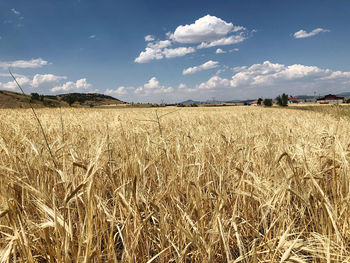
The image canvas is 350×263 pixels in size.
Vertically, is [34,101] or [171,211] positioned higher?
[34,101]

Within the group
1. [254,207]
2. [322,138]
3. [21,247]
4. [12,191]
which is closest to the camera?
[21,247]

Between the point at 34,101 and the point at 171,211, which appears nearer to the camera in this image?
the point at 171,211

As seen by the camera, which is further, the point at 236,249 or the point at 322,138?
A: the point at 322,138

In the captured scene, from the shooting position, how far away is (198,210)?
42.1 inches

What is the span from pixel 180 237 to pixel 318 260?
0.66 meters

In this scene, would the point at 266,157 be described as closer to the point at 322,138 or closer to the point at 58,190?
the point at 322,138

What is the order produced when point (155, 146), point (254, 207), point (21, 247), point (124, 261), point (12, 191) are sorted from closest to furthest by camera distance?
point (21, 247)
point (124, 261)
point (12, 191)
point (254, 207)
point (155, 146)

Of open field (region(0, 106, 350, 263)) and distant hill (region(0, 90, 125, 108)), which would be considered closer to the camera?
open field (region(0, 106, 350, 263))

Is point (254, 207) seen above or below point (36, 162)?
below

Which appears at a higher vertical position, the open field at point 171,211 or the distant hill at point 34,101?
the distant hill at point 34,101

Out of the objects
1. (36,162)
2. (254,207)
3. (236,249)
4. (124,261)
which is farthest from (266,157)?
(36,162)

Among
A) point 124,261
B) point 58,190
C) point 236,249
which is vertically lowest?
point 236,249

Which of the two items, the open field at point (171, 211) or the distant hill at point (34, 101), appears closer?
the open field at point (171, 211)

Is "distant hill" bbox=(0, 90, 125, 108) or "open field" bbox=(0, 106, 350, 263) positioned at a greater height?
"distant hill" bbox=(0, 90, 125, 108)
